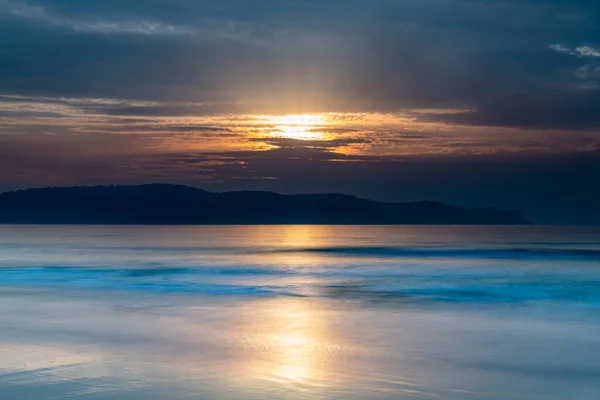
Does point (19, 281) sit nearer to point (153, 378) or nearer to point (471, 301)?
point (471, 301)

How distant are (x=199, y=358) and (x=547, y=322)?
9227 millimetres

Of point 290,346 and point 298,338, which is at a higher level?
point 298,338

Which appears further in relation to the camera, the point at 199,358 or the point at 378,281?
the point at 378,281

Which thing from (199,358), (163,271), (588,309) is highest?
(163,271)

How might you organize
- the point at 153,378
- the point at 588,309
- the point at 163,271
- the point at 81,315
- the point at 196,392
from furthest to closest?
the point at 163,271
the point at 588,309
the point at 81,315
the point at 153,378
the point at 196,392

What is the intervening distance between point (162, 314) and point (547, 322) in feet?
30.2

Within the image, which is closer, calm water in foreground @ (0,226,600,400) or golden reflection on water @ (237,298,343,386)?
calm water in foreground @ (0,226,600,400)

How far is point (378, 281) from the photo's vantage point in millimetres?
31688

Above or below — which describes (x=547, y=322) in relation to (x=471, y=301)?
below

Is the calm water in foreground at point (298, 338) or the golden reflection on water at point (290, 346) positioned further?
the golden reflection on water at point (290, 346)

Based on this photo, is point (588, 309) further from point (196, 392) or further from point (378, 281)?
point (196, 392)

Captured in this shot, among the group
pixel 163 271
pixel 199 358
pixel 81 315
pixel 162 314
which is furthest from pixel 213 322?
pixel 163 271

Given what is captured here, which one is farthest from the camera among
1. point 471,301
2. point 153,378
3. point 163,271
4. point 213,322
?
point 163,271

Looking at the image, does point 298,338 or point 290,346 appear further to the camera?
point 298,338
